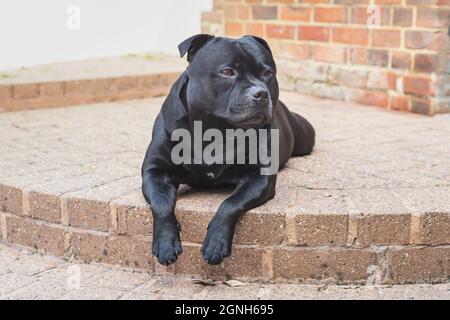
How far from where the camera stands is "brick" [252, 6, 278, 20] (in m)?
6.23

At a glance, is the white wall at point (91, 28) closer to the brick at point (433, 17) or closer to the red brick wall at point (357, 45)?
the red brick wall at point (357, 45)

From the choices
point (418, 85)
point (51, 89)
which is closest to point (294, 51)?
point (418, 85)

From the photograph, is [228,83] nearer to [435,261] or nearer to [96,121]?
[435,261]

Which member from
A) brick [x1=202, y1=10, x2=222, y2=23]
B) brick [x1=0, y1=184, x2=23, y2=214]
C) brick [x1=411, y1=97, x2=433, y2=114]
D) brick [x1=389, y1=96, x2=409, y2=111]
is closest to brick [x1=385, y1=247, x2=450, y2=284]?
brick [x1=0, y1=184, x2=23, y2=214]

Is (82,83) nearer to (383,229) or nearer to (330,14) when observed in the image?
(330,14)

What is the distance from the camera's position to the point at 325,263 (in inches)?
120

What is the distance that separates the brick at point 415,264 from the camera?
305 cm

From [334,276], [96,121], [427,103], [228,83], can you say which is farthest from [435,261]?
[96,121]

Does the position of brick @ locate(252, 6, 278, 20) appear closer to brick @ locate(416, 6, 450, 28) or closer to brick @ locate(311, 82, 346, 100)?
brick @ locate(311, 82, 346, 100)

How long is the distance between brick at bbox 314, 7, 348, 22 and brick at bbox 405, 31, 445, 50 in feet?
2.00

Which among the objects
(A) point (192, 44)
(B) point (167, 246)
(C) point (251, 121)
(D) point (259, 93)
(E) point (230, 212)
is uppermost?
(A) point (192, 44)

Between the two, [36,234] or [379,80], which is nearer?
[36,234]

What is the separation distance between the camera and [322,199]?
3164 millimetres

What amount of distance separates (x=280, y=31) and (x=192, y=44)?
10.8ft
